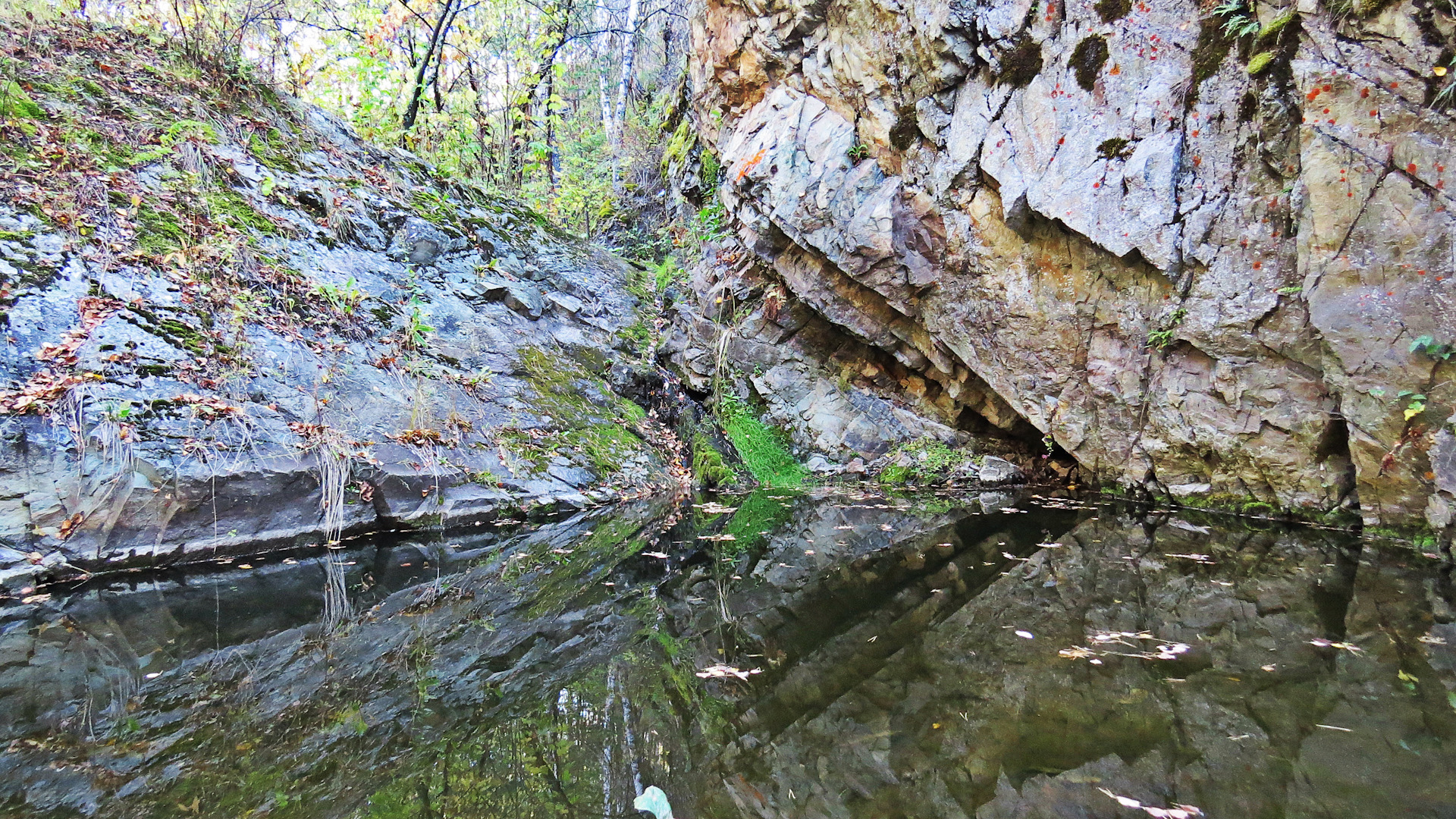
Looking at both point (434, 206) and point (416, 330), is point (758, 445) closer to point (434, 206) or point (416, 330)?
point (416, 330)

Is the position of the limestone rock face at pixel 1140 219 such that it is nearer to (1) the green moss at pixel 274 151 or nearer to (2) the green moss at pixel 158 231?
(1) the green moss at pixel 274 151

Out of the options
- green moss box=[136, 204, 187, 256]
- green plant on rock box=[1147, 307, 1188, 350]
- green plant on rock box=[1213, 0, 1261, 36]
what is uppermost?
green plant on rock box=[1213, 0, 1261, 36]

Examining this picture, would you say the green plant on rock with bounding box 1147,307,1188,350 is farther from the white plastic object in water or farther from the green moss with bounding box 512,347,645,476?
the white plastic object in water

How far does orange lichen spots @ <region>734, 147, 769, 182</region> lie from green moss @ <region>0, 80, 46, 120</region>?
7873 mm

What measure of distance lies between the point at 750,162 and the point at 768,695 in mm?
8074

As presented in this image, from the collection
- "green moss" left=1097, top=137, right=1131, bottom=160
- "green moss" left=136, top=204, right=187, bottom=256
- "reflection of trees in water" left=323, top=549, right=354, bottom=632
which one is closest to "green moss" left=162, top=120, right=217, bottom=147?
"green moss" left=136, top=204, right=187, bottom=256

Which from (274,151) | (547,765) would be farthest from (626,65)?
(547,765)

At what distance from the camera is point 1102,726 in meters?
2.29

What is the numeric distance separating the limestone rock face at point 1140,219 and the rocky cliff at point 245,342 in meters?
4.29

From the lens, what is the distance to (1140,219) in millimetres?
6062

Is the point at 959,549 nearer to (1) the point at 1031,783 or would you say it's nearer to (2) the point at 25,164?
(1) the point at 1031,783

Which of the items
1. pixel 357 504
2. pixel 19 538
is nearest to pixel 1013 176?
pixel 357 504

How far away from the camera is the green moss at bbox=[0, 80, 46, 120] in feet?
20.2

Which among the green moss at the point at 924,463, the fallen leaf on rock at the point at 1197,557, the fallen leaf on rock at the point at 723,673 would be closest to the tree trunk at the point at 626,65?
the green moss at the point at 924,463
